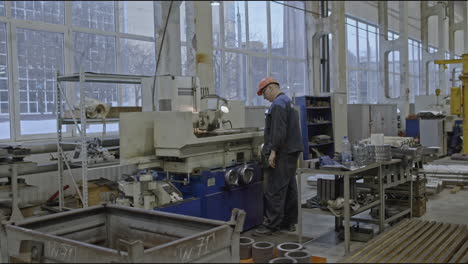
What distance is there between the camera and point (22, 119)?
18.5 feet

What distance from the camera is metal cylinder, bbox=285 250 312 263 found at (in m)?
2.46

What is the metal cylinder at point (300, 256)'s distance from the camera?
2455 millimetres

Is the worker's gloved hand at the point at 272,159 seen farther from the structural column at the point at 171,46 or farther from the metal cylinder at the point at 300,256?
the structural column at the point at 171,46

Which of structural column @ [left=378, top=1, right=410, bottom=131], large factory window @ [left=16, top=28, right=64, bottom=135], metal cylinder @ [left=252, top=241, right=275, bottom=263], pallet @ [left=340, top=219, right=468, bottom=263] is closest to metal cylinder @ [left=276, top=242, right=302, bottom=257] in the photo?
metal cylinder @ [left=252, top=241, right=275, bottom=263]

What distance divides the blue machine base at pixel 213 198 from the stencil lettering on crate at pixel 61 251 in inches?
56.1

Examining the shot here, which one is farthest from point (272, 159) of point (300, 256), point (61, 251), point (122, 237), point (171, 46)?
point (171, 46)

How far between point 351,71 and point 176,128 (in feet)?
33.4

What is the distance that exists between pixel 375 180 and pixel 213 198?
142cm

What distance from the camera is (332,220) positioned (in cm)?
459

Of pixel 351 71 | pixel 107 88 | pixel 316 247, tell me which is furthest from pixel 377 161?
pixel 351 71

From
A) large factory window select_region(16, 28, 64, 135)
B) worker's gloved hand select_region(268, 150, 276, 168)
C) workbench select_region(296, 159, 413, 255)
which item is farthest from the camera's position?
large factory window select_region(16, 28, 64, 135)

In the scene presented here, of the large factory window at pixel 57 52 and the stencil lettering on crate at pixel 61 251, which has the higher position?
the large factory window at pixel 57 52

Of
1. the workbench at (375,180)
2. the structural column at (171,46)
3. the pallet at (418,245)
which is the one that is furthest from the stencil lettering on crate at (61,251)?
the structural column at (171,46)

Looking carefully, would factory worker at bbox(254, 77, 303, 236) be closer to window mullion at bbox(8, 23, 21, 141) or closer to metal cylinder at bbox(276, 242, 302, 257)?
metal cylinder at bbox(276, 242, 302, 257)
